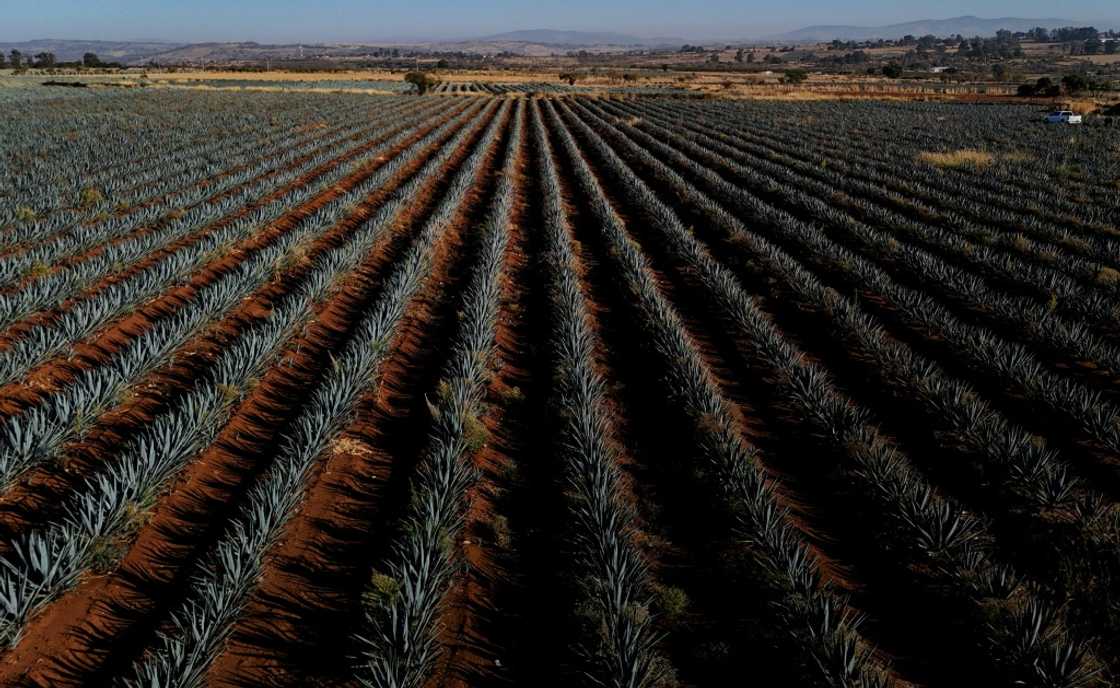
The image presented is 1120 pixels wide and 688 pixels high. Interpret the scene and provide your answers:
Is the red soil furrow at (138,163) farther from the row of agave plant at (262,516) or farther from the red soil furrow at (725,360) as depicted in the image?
the red soil furrow at (725,360)

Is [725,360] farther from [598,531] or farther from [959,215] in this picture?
[959,215]

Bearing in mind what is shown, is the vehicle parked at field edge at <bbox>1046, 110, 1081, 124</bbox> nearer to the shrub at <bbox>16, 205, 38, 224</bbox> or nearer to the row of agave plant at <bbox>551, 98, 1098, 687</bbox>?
the row of agave plant at <bbox>551, 98, 1098, 687</bbox>

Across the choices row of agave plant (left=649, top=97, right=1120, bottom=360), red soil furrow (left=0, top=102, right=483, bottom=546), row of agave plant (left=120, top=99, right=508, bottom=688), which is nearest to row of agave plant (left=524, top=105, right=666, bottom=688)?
row of agave plant (left=120, top=99, right=508, bottom=688)

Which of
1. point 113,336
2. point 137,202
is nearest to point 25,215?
point 137,202

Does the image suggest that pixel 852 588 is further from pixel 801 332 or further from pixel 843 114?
pixel 843 114

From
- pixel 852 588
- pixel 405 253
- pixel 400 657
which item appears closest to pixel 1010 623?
pixel 852 588

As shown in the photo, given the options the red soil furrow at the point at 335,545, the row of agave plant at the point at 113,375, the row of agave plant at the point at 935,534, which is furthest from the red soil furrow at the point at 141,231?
the row of agave plant at the point at 935,534
